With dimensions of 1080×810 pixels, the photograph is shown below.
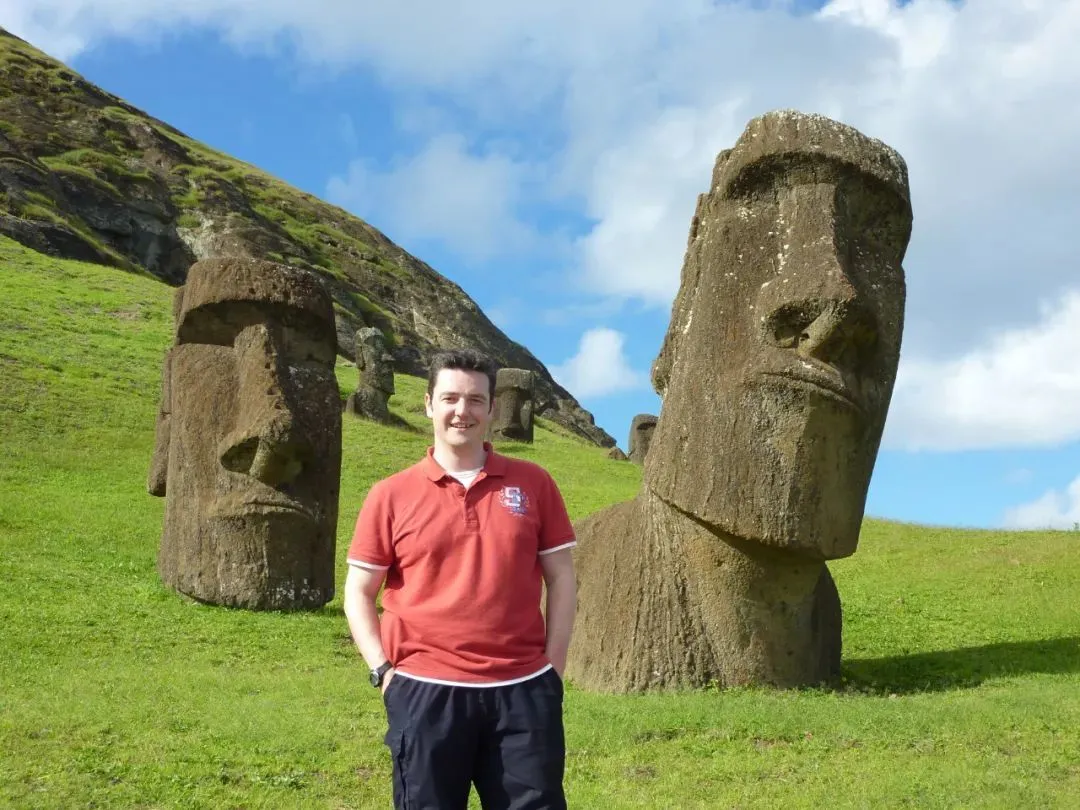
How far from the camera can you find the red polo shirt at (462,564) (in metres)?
3.59

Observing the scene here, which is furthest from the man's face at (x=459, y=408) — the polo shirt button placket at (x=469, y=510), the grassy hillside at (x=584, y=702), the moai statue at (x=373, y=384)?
the moai statue at (x=373, y=384)

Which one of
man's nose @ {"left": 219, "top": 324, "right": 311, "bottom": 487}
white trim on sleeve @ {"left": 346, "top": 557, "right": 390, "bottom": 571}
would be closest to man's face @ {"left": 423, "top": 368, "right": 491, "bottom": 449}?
white trim on sleeve @ {"left": 346, "top": 557, "right": 390, "bottom": 571}

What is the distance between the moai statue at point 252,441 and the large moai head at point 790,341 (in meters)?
4.60

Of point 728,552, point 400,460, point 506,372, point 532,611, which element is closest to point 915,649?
point 728,552

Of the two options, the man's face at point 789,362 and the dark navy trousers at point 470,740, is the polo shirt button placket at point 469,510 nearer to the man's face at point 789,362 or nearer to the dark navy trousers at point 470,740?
the dark navy trousers at point 470,740

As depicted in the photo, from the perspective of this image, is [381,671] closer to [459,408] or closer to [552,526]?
[552,526]

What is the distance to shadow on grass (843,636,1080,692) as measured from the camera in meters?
8.54

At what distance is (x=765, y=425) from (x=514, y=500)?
405cm

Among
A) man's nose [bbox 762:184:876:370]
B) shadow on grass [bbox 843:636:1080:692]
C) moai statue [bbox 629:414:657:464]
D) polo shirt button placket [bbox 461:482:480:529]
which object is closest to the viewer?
polo shirt button placket [bbox 461:482:480:529]

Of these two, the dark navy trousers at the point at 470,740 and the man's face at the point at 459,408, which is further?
the man's face at the point at 459,408

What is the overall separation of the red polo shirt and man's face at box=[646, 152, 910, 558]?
3896mm

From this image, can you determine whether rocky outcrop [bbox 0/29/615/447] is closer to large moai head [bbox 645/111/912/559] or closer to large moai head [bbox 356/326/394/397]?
large moai head [bbox 356/326/394/397]

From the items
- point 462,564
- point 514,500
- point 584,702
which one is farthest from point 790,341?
point 462,564

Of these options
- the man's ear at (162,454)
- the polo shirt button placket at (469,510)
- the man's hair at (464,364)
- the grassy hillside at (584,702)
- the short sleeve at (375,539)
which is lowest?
the grassy hillside at (584,702)
